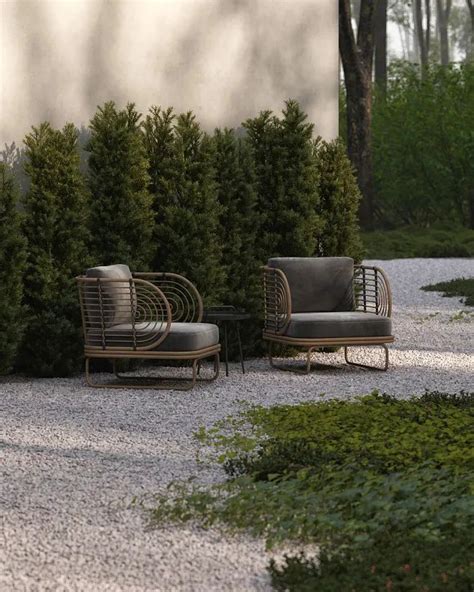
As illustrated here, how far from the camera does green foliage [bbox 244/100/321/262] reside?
1068cm

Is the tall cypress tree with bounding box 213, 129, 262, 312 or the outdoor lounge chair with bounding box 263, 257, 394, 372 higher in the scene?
the tall cypress tree with bounding box 213, 129, 262, 312

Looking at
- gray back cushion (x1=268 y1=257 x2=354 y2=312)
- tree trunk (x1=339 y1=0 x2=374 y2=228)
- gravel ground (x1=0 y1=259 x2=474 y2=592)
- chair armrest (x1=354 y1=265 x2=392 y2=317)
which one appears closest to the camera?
gravel ground (x1=0 y1=259 x2=474 y2=592)

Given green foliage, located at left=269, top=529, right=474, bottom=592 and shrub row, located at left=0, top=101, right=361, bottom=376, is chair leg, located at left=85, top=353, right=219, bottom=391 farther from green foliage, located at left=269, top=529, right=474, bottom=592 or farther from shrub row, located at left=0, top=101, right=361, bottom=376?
green foliage, located at left=269, top=529, right=474, bottom=592

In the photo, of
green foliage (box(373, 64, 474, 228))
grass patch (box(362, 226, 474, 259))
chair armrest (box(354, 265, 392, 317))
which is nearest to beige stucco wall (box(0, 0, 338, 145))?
chair armrest (box(354, 265, 392, 317))

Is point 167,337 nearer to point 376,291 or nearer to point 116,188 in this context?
point 116,188

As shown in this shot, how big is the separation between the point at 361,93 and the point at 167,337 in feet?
45.8

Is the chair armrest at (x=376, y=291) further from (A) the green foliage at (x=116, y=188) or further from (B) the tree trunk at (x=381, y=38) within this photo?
(B) the tree trunk at (x=381, y=38)

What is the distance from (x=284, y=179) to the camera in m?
10.7

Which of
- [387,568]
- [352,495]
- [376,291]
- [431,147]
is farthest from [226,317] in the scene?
[431,147]

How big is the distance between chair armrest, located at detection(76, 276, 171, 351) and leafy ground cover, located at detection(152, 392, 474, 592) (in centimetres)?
161

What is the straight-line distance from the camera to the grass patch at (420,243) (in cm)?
2139

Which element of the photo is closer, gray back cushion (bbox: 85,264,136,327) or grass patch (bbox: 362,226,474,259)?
gray back cushion (bbox: 85,264,136,327)

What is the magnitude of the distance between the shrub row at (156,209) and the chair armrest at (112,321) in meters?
0.40

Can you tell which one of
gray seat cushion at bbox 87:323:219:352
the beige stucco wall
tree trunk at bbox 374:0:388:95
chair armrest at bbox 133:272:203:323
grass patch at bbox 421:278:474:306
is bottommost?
grass patch at bbox 421:278:474:306
